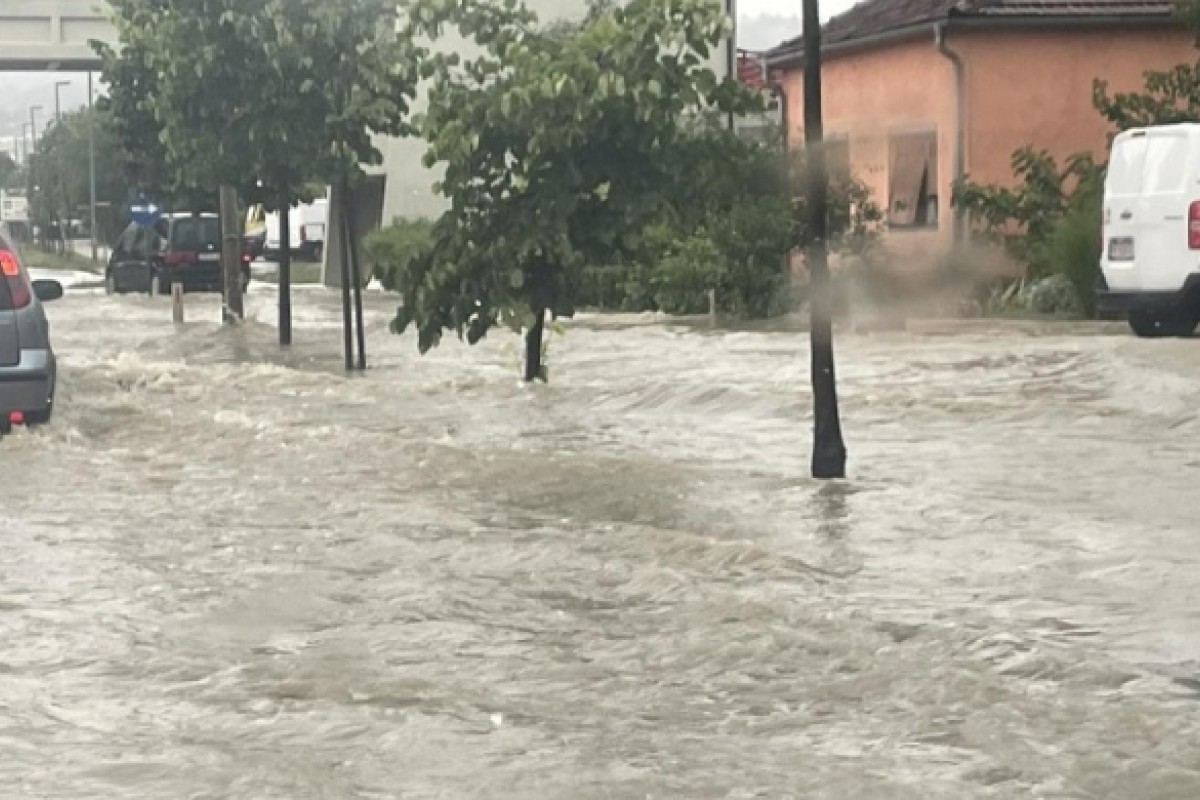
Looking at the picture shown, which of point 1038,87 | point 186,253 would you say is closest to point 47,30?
point 186,253

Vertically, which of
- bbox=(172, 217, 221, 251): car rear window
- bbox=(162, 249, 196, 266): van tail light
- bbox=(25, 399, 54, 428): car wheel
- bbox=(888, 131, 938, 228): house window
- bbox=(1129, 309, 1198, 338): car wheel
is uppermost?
bbox=(888, 131, 938, 228): house window

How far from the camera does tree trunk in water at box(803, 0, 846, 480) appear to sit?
43.3 ft

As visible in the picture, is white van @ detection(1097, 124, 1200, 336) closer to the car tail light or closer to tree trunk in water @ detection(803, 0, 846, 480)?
tree trunk in water @ detection(803, 0, 846, 480)

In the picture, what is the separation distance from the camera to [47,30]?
56688 millimetres

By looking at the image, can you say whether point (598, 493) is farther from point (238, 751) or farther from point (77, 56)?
point (77, 56)

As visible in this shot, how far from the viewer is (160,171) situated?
39.0m

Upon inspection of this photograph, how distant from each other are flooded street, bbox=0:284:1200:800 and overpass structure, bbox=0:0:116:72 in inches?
1520

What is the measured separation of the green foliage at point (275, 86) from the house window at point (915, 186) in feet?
19.2

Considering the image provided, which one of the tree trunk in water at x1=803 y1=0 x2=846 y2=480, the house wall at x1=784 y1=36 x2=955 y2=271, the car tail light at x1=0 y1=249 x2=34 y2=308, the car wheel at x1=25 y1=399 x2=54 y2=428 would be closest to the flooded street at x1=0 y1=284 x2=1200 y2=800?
the car wheel at x1=25 y1=399 x2=54 y2=428

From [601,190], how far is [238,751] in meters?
Result: 12.9

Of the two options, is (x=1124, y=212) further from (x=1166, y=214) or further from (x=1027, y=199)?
(x=1027, y=199)

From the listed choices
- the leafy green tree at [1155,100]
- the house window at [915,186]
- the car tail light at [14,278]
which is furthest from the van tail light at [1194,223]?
the car tail light at [14,278]

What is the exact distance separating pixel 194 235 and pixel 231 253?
14960mm

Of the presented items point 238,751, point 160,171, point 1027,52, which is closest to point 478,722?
point 238,751
